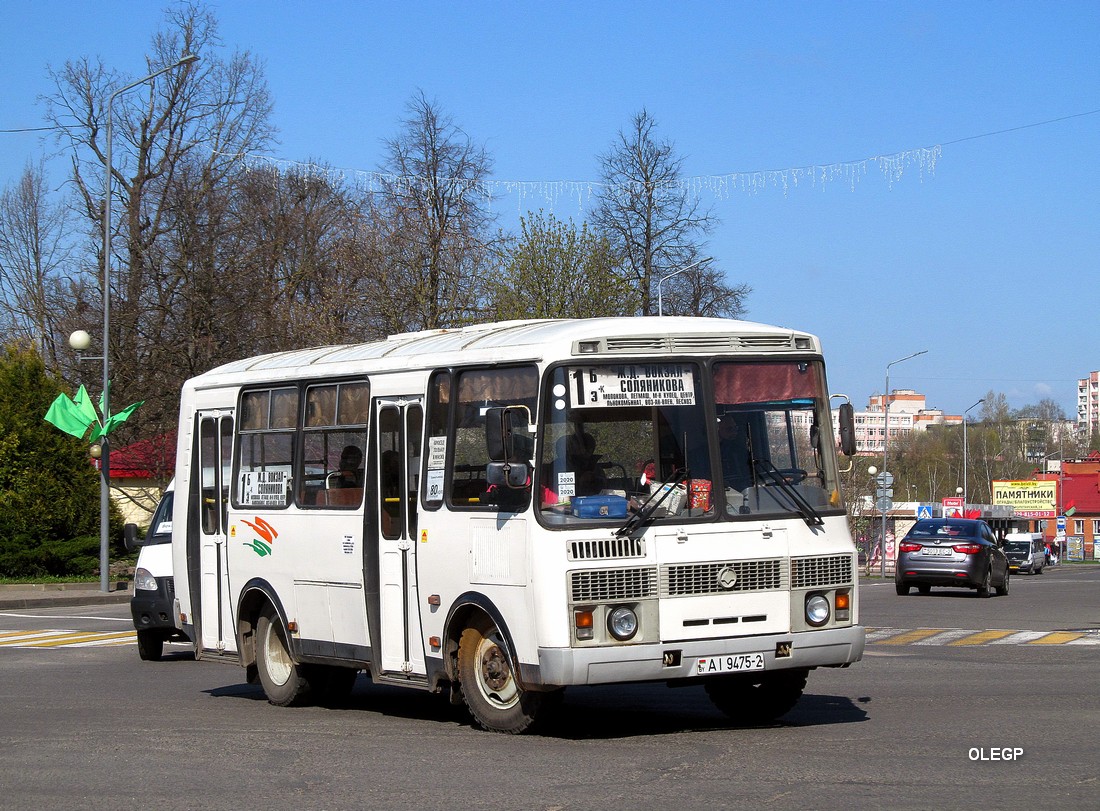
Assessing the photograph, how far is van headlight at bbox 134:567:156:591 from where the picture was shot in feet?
59.4

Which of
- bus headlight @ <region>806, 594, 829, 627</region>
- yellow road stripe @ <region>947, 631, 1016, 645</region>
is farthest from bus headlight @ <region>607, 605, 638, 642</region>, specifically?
yellow road stripe @ <region>947, 631, 1016, 645</region>

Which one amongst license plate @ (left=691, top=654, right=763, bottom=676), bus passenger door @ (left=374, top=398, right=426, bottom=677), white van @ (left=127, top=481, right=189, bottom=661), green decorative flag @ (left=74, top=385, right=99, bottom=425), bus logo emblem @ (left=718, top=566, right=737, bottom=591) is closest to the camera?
license plate @ (left=691, top=654, right=763, bottom=676)

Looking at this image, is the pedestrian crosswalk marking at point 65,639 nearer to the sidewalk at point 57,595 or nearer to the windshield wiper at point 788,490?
the sidewalk at point 57,595

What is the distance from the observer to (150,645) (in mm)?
18047

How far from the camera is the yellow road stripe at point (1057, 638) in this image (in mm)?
19062

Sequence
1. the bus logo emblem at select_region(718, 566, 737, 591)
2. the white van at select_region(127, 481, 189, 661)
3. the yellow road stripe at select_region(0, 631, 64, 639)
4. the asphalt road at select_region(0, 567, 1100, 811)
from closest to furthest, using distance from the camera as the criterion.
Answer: the asphalt road at select_region(0, 567, 1100, 811), the bus logo emblem at select_region(718, 566, 737, 591), the white van at select_region(127, 481, 189, 661), the yellow road stripe at select_region(0, 631, 64, 639)

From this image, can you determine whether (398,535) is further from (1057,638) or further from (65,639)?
(1057,638)

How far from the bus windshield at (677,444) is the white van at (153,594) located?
916 centimetres

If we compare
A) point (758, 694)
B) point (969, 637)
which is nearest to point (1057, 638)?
point (969, 637)

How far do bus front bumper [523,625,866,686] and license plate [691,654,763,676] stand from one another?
2 cm

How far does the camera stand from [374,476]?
11.4m

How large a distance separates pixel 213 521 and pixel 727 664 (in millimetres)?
5733

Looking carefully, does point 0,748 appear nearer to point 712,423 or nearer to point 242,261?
point 712,423

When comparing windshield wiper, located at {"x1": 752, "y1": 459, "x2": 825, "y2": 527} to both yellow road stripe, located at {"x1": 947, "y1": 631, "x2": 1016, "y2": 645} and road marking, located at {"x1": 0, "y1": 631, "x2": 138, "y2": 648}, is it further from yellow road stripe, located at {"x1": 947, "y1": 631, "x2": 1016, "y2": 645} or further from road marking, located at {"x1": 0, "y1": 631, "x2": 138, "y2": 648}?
road marking, located at {"x1": 0, "y1": 631, "x2": 138, "y2": 648}
